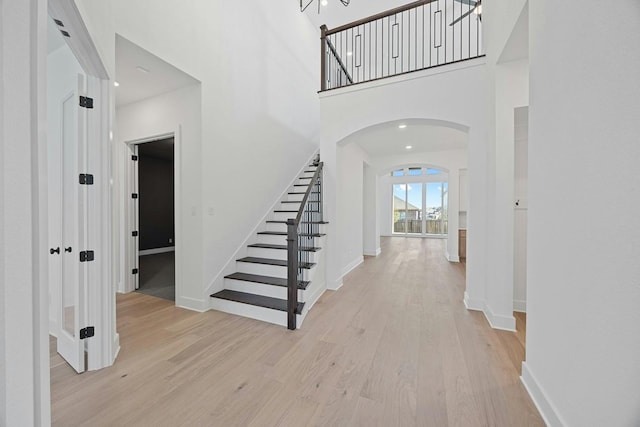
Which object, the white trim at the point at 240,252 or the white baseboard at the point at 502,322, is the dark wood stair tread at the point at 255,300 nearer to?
the white trim at the point at 240,252

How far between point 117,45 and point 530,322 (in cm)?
418

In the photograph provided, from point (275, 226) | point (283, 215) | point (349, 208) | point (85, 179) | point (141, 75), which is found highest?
point (141, 75)

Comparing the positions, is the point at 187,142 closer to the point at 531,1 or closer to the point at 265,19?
the point at 265,19

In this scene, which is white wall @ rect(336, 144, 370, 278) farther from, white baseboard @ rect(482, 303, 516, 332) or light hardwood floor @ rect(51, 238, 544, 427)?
white baseboard @ rect(482, 303, 516, 332)

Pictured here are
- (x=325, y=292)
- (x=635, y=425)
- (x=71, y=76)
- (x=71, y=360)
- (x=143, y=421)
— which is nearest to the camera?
(x=635, y=425)

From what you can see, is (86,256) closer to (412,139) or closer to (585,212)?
(585,212)

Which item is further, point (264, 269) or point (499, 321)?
point (264, 269)

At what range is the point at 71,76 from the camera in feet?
7.02

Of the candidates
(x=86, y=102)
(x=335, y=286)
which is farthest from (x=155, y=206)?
(x=335, y=286)

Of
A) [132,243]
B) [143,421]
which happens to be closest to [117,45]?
[132,243]

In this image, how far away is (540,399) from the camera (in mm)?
1537

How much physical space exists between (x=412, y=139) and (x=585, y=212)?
15.3ft

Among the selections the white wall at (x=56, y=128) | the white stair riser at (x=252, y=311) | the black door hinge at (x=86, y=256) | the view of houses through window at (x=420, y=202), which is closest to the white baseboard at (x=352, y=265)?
the white stair riser at (x=252, y=311)

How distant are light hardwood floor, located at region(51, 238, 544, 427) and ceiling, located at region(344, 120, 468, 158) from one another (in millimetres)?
2816
